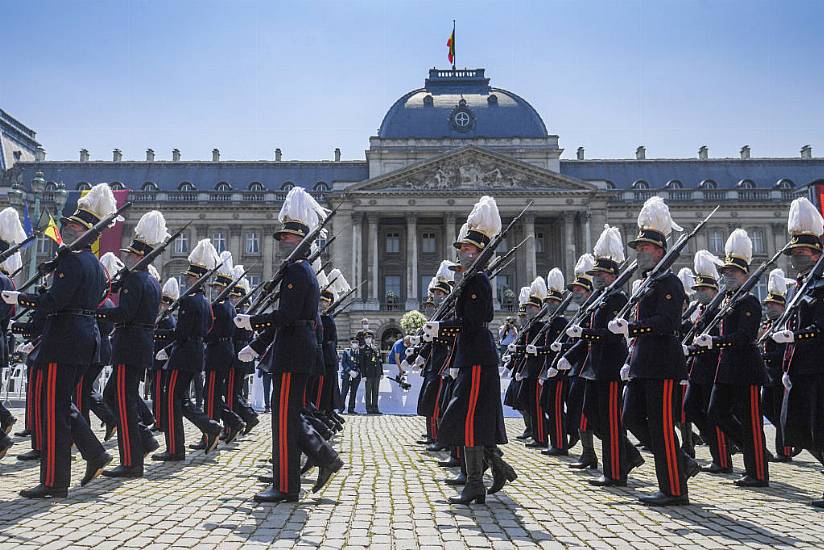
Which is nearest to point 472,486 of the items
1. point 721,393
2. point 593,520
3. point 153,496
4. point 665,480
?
point 593,520

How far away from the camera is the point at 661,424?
21.5 feet

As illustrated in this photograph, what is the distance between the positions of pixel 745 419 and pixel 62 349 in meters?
6.89

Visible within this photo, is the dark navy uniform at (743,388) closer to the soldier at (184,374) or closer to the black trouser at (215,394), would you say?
the soldier at (184,374)

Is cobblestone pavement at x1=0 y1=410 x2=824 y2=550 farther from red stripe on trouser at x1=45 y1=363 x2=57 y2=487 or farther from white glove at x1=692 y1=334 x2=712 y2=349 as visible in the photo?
white glove at x1=692 y1=334 x2=712 y2=349

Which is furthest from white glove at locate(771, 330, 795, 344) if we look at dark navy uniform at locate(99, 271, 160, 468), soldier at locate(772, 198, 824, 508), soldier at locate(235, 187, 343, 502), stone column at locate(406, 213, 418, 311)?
stone column at locate(406, 213, 418, 311)

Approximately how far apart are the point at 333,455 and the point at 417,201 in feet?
152

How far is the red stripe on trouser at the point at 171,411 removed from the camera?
8883mm

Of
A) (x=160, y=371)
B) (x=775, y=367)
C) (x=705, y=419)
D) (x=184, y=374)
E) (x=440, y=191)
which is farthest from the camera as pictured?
(x=440, y=191)

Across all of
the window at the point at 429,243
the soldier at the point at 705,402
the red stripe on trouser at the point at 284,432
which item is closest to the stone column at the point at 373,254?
the window at the point at 429,243

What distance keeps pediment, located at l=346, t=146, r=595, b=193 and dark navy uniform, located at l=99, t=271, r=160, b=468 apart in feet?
146

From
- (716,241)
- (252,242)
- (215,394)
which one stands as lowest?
(215,394)

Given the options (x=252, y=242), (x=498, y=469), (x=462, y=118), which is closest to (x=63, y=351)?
(x=498, y=469)

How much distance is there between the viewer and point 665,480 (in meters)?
6.48

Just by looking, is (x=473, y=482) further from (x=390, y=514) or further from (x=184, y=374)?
(x=184, y=374)
